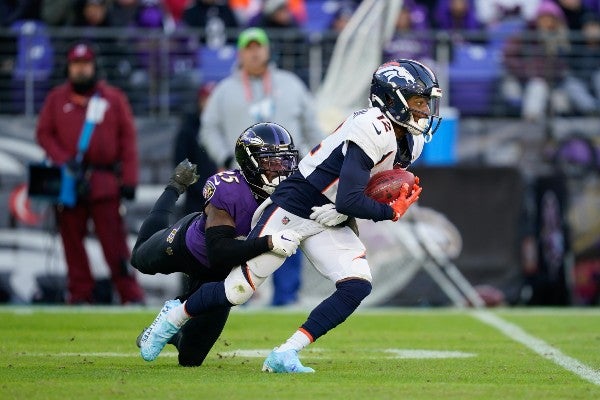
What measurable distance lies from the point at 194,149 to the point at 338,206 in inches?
216

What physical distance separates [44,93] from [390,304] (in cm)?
384

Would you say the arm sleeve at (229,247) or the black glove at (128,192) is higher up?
the arm sleeve at (229,247)

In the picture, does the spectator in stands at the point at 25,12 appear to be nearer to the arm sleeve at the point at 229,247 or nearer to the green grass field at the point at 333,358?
the green grass field at the point at 333,358

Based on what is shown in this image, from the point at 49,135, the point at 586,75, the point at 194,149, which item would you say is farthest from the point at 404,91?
the point at 586,75

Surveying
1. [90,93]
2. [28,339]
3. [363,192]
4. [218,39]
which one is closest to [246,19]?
[218,39]

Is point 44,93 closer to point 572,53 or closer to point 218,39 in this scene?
point 218,39

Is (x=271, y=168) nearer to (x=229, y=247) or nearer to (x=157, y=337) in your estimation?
(x=229, y=247)

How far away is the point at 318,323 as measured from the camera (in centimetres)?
617

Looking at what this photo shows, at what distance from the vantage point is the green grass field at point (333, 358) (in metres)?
5.55

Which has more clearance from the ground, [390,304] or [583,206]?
[583,206]

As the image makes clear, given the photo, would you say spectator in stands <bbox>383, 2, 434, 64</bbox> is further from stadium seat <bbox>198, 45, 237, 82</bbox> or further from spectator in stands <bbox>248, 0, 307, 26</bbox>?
stadium seat <bbox>198, 45, 237, 82</bbox>

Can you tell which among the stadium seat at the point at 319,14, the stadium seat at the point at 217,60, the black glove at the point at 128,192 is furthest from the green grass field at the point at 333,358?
the stadium seat at the point at 319,14

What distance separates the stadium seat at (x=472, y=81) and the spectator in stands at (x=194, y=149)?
2.63m

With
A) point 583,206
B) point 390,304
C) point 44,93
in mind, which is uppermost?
point 44,93
